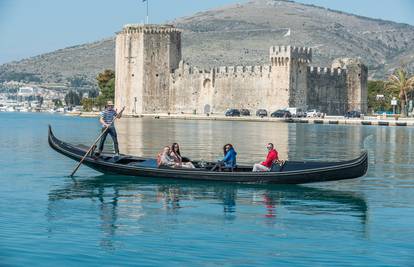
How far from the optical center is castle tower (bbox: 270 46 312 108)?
62.5m

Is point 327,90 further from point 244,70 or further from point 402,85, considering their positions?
point 244,70

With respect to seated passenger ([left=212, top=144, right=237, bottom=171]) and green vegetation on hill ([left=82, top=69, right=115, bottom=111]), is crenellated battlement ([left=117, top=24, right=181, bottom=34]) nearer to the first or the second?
green vegetation on hill ([left=82, top=69, right=115, bottom=111])

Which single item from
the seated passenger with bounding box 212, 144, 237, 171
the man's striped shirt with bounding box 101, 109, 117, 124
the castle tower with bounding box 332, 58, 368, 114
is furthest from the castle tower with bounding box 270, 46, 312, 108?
the seated passenger with bounding box 212, 144, 237, 171

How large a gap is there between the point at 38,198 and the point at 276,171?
476 centimetres

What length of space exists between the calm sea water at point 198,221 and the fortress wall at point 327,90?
41.5m

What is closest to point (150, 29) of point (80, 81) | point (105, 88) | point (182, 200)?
point (105, 88)

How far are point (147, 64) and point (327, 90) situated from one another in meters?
13.9

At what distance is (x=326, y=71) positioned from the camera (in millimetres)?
66000

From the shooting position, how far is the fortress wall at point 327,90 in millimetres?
65188

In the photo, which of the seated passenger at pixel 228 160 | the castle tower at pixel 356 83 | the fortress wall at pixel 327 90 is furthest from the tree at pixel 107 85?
the seated passenger at pixel 228 160

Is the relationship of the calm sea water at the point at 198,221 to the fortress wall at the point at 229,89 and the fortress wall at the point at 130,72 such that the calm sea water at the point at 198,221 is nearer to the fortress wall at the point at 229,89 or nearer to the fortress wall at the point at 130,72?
the fortress wall at the point at 229,89

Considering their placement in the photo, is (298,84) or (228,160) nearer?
(228,160)

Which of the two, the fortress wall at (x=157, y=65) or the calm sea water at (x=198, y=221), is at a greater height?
the fortress wall at (x=157, y=65)

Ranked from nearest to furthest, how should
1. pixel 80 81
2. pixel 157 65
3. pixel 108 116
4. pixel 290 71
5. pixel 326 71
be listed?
pixel 108 116 < pixel 290 71 < pixel 326 71 < pixel 157 65 < pixel 80 81
